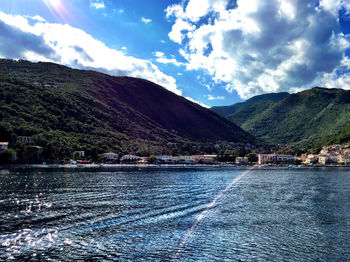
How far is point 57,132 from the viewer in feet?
484

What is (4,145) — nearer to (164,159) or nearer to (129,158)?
(129,158)

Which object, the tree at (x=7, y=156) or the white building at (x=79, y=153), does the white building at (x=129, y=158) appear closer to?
the white building at (x=79, y=153)

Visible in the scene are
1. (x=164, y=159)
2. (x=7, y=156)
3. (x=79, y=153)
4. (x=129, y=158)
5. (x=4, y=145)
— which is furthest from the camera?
(x=164, y=159)

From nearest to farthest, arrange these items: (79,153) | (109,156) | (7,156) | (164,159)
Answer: (7,156), (79,153), (109,156), (164,159)

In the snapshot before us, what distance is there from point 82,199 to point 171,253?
71.2ft

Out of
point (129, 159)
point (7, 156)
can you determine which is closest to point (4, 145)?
point (7, 156)

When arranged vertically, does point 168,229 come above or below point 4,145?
below

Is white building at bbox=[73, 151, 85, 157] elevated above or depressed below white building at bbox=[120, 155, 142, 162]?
above

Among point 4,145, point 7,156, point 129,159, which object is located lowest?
point 129,159

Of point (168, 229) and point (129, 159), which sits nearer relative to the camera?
point (168, 229)

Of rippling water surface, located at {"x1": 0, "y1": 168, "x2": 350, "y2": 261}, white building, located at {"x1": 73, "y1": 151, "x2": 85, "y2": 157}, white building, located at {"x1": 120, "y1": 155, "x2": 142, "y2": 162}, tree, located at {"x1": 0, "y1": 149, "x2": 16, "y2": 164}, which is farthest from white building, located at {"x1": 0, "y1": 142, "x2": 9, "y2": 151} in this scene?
rippling water surface, located at {"x1": 0, "y1": 168, "x2": 350, "y2": 261}

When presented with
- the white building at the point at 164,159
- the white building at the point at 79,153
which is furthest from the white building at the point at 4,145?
the white building at the point at 164,159

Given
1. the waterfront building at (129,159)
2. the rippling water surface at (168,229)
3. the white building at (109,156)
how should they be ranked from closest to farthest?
the rippling water surface at (168,229), the white building at (109,156), the waterfront building at (129,159)

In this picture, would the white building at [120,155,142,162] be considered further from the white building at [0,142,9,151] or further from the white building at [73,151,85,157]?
the white building at [0,142,9,151]
